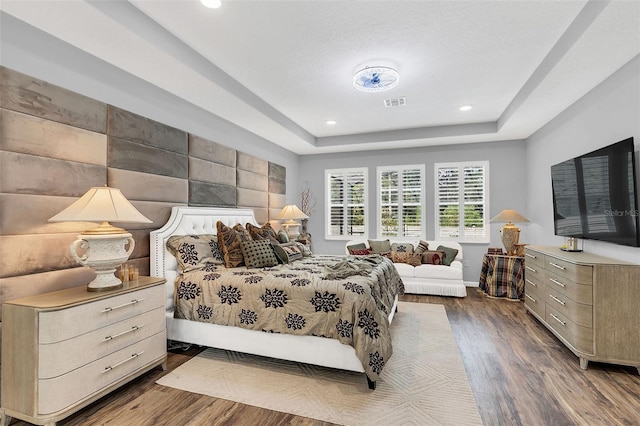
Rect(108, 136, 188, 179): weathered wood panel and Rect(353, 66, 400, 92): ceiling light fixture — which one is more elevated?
Rect(353, 66, 400, 92): ceiling light fixture

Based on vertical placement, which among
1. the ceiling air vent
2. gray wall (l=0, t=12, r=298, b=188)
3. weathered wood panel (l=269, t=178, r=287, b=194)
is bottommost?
weathered wood panel (l=269, t=178, r=287, b=194)

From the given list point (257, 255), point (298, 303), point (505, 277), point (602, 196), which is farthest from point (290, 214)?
point (602, 196)

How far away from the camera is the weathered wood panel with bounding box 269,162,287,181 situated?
5332 millimetres

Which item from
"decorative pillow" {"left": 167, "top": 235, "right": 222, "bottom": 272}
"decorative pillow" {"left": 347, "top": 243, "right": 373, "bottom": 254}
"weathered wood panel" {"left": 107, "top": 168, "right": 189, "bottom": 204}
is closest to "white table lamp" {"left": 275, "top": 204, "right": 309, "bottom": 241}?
"decorative pillow" {"left": 347, "top": 243, "right": 373, "bottom": 254}

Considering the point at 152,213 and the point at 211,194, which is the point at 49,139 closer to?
the point at 152,213

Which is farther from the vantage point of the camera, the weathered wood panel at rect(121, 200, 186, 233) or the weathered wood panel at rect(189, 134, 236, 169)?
the weathered wood panel at rect(189, 134, 236, 169)

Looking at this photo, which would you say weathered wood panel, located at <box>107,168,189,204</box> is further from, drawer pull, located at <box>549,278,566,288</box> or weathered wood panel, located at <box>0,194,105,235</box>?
drawer pull, located at <box>549,278,566,288</box>

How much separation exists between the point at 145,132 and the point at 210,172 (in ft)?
3.23

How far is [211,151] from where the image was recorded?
390cm

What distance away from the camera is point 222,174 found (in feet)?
13.4

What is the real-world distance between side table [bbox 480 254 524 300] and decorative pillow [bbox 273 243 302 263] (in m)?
3.12

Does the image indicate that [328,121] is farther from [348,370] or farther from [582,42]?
[348,370]

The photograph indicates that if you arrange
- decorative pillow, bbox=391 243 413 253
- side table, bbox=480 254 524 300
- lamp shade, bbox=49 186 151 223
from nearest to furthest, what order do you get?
lamp shade, bbox=49 186 151 223 < side table, bbox=480 254 524 300 < decorative pillow, bbox=391 243 413 253

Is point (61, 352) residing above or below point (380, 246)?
below
